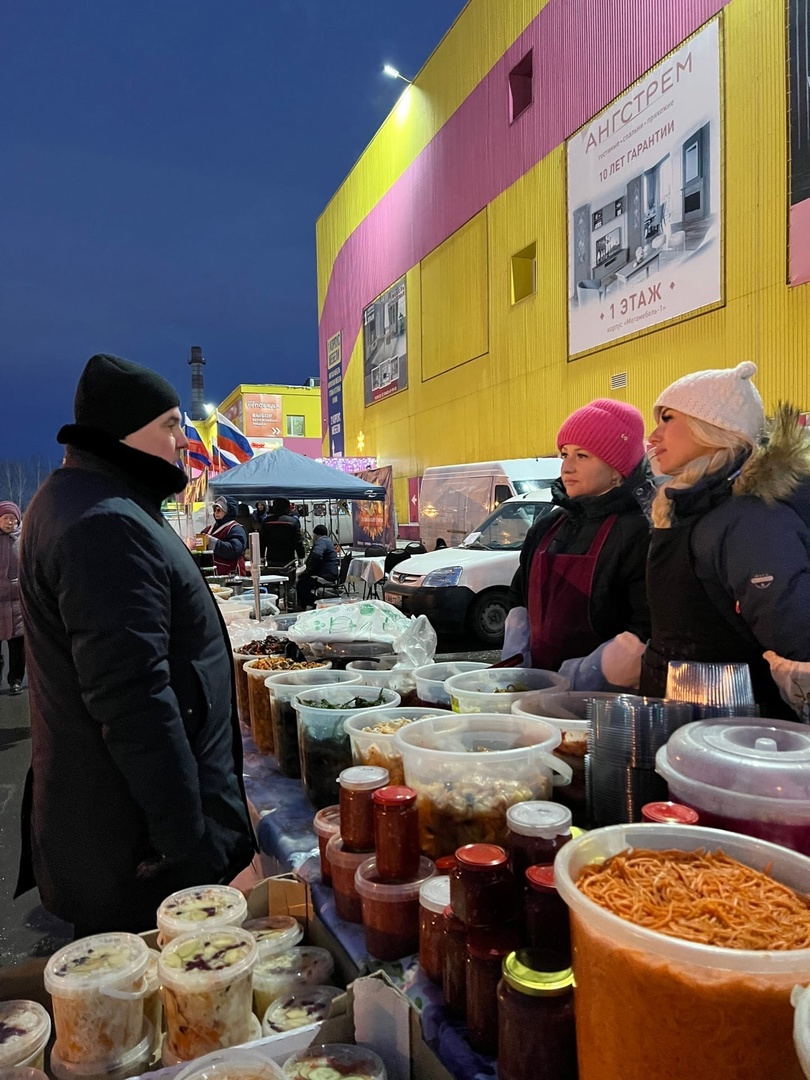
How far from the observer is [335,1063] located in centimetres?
111

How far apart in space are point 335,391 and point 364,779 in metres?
26.2

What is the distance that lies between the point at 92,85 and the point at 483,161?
8504cm

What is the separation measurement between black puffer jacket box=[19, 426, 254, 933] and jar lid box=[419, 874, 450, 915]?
63cm

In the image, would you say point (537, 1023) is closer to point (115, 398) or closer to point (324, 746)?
point (324, 746)

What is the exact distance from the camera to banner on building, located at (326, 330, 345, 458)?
26062 millimetres

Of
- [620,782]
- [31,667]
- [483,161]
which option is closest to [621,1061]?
[620,782]

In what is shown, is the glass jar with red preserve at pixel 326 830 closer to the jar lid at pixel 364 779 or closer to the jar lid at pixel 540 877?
the jar lid at pixel 364 779

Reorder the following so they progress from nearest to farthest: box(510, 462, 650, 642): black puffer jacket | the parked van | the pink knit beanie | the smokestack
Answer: box(510, 462, 650, 642): black puffer jacket < the pink knit beanie < the parked van < the smokestack

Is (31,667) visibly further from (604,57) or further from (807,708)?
(604,57)

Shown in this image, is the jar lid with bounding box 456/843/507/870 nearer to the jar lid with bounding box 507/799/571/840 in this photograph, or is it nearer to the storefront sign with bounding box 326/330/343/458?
the jar lid with bounding box 507/799/571/840

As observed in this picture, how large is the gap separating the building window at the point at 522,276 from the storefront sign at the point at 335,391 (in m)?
12.2

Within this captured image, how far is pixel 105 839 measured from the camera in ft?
5.19

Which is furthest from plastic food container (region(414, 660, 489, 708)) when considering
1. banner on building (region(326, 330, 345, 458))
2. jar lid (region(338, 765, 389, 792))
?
banner on building (region(326, 330, 345, 458))

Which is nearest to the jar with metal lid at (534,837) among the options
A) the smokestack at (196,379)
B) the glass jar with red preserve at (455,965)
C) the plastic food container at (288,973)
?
the glass jar with red preserve at (455,965)
